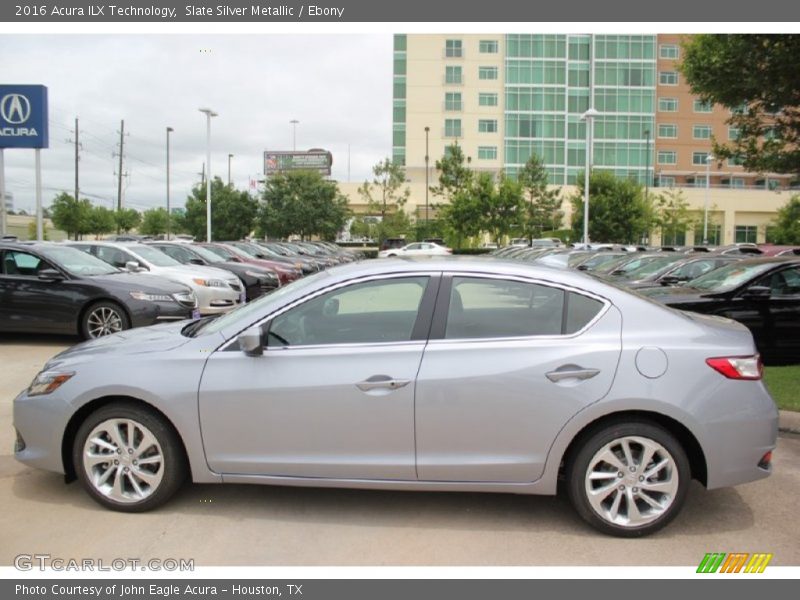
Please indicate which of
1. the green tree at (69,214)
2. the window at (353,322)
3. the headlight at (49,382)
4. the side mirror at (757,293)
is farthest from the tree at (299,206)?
the window at (353,322)

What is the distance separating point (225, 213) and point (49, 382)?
1914 inches

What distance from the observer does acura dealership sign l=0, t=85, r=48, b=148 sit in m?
17.4

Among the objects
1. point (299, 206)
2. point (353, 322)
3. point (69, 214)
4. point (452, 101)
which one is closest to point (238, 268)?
point (353, 322)

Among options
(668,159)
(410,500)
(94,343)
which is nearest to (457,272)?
(410,500)

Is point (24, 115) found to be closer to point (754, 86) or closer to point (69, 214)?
point (754, 86)

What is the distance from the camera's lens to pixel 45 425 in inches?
169

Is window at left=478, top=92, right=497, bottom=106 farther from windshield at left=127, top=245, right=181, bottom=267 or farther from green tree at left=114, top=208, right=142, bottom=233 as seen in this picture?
windshield at left=127, top=245, right=181, bottom=267

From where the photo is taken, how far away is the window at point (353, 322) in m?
4.18

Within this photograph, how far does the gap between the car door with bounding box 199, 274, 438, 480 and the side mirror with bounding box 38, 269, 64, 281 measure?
23.7ft

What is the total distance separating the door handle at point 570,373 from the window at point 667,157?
76280 millimetres

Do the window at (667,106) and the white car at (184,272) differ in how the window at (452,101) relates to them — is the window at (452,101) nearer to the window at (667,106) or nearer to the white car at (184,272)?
the window at (667,106)

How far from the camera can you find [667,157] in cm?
7400

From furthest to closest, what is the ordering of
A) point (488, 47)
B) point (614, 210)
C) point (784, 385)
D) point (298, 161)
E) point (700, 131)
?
point (298, 161) → point (700, 131) → point (488, 47) → point (614, 210) → point (784, 385)

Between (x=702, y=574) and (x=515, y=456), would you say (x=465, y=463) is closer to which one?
(x=515, y=456)
